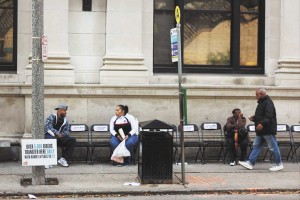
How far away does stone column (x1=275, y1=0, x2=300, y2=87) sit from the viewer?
13945 millimetres

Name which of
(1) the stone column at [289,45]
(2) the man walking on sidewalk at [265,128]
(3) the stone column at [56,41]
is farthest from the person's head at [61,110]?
(1) the stone column at [289,45]

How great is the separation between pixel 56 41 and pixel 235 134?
492cm

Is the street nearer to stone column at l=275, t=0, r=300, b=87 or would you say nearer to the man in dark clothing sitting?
the man in dark clothing sitting

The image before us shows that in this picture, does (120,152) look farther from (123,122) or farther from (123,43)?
(123,43)

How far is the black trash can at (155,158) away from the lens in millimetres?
10484

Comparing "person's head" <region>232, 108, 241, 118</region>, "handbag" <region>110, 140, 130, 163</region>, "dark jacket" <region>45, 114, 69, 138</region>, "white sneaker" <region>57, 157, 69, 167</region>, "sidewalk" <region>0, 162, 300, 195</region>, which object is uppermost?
"person's head" <region>232, 108, 241, 118</region>

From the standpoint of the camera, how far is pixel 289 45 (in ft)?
46.0

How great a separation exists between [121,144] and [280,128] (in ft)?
13.8

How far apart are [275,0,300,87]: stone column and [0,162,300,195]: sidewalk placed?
2.26 m

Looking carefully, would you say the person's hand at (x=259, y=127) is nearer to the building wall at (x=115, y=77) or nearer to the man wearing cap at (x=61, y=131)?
the building wall at (x=115, y=77)

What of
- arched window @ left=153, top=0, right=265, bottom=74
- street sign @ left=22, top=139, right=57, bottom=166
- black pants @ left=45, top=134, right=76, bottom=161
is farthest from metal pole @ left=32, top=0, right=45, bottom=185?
arched window @ left=153, top=0, right=265, bottom=74

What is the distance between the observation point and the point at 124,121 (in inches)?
503

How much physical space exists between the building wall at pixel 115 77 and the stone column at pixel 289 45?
3cm

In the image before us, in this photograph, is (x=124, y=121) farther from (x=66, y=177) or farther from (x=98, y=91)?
(x=66, y=177)
